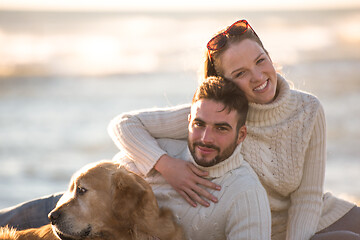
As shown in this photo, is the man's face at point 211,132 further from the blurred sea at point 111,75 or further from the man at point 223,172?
the blurred sea at point 111,75

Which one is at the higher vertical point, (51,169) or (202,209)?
(202,209)

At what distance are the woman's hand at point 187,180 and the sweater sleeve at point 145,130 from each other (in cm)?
16

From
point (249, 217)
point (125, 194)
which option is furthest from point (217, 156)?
point (125, 194)

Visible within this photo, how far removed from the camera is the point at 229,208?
147 inches

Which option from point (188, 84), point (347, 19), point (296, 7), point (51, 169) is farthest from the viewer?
point (296, 7)

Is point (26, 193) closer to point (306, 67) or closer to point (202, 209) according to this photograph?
point (202, 209)

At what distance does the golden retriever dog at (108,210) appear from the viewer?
3502 millimetres

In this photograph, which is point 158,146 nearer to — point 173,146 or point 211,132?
point 173,146

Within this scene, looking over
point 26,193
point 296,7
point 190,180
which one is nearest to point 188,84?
point 26,193

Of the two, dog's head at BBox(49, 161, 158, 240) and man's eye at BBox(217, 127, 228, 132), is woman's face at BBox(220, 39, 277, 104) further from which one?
dog's head at BBox(49, 161, 158, 240)

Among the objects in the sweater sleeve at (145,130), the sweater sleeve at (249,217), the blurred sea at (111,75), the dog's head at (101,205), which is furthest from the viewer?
the blurred sea at (111,75)

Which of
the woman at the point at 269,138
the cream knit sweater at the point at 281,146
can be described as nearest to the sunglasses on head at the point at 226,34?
the woman at the point at 269,138

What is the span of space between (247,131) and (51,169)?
6078 millimetres

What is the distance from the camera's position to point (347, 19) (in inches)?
1202
